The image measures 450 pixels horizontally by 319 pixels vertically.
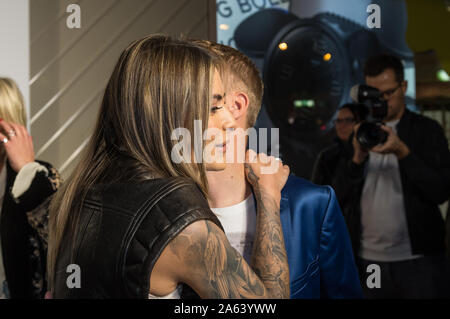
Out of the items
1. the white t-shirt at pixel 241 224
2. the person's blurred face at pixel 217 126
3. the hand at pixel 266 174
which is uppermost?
the person's blurred face at pixel 217 126

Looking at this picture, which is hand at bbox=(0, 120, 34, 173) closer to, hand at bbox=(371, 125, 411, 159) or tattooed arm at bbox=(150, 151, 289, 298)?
tattooed arm at bbox=(150, 151, 289, 298)

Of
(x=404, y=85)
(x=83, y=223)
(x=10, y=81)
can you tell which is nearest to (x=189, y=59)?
(x=83, y=223)

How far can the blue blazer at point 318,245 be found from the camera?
1.20m

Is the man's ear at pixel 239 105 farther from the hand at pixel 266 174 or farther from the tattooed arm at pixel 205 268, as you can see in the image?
the tattooed arm at pixel 205 268

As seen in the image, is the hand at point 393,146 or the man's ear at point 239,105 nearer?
the man's ear at point 239,105

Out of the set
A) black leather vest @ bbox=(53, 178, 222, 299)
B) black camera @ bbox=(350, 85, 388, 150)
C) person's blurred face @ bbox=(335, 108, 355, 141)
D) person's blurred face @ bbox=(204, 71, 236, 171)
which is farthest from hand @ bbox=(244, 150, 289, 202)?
person's blurred face @ bbox=(335, 108, 355, 141)

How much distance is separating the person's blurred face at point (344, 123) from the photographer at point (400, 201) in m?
0.09

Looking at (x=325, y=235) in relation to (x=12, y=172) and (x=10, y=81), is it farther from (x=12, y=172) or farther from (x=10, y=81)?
(x=10, y=81)

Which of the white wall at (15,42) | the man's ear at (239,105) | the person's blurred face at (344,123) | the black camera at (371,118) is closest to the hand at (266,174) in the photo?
the man's ear at (239,105)

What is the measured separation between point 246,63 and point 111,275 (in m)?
0.81

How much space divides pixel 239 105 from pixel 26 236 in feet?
3.19

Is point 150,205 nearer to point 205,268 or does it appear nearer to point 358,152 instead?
point 205,268

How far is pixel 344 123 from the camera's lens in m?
1.95

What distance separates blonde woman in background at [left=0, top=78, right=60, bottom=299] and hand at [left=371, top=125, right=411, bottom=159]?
126 centimetres
